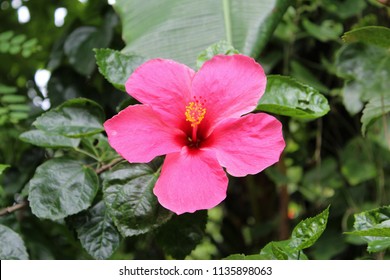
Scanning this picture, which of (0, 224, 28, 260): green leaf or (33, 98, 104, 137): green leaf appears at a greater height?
(33, 98, 104, 137): green leaf

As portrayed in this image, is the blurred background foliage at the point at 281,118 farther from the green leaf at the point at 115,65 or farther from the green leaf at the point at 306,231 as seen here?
the green leaf at the point at 306,231

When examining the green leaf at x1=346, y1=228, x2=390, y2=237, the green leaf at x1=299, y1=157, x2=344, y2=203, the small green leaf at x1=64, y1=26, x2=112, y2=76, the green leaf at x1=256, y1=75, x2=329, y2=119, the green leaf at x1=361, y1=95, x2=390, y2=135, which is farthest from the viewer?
the green leaf at x1=299, y1=157, x2=344, y2=203

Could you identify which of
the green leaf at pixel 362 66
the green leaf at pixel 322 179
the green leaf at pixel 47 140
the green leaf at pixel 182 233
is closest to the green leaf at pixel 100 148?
the green leaf at pixel 47 140

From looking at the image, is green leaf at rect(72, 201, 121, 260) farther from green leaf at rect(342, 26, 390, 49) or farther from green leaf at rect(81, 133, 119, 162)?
green leaf at rect(342, 26, 390, 49)

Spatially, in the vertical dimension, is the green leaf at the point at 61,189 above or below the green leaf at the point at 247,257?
above

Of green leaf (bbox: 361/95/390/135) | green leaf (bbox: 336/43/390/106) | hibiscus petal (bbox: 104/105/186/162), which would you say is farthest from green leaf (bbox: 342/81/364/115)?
hibiscus petal (bbox: 104/105/186/162)

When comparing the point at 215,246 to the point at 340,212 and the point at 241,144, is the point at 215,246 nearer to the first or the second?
the point at 340,212
